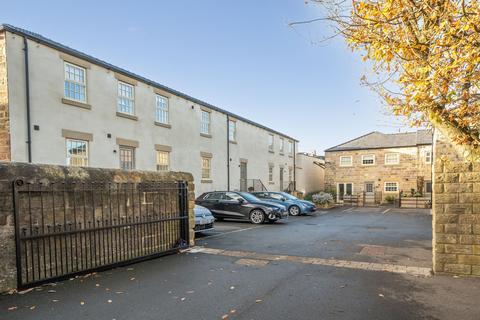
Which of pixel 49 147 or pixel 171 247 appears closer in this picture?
pixel 171 247

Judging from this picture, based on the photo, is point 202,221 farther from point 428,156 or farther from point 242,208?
point 428,156

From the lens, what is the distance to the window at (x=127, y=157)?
1475cm

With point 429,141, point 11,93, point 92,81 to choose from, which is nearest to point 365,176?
point 429,141

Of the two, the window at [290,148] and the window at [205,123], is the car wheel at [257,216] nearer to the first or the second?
the window at [205,123]

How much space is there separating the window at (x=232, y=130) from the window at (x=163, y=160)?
738 centimetres

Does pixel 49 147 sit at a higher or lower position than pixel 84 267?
higher

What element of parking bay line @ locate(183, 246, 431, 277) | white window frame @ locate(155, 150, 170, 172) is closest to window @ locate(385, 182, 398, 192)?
white window frame @ locate(155, 150, 170, 172)

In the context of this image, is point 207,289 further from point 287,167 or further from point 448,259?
point 287,167

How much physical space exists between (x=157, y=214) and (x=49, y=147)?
657 cm

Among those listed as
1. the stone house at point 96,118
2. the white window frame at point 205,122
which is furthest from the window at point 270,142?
the white window frame at point 205,122

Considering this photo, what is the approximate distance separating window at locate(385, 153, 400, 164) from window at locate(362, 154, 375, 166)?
1322mm

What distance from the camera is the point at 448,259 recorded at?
229 inches

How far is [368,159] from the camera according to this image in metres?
33.3

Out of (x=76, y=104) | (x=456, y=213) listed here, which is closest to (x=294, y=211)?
(x=76, y=104)
